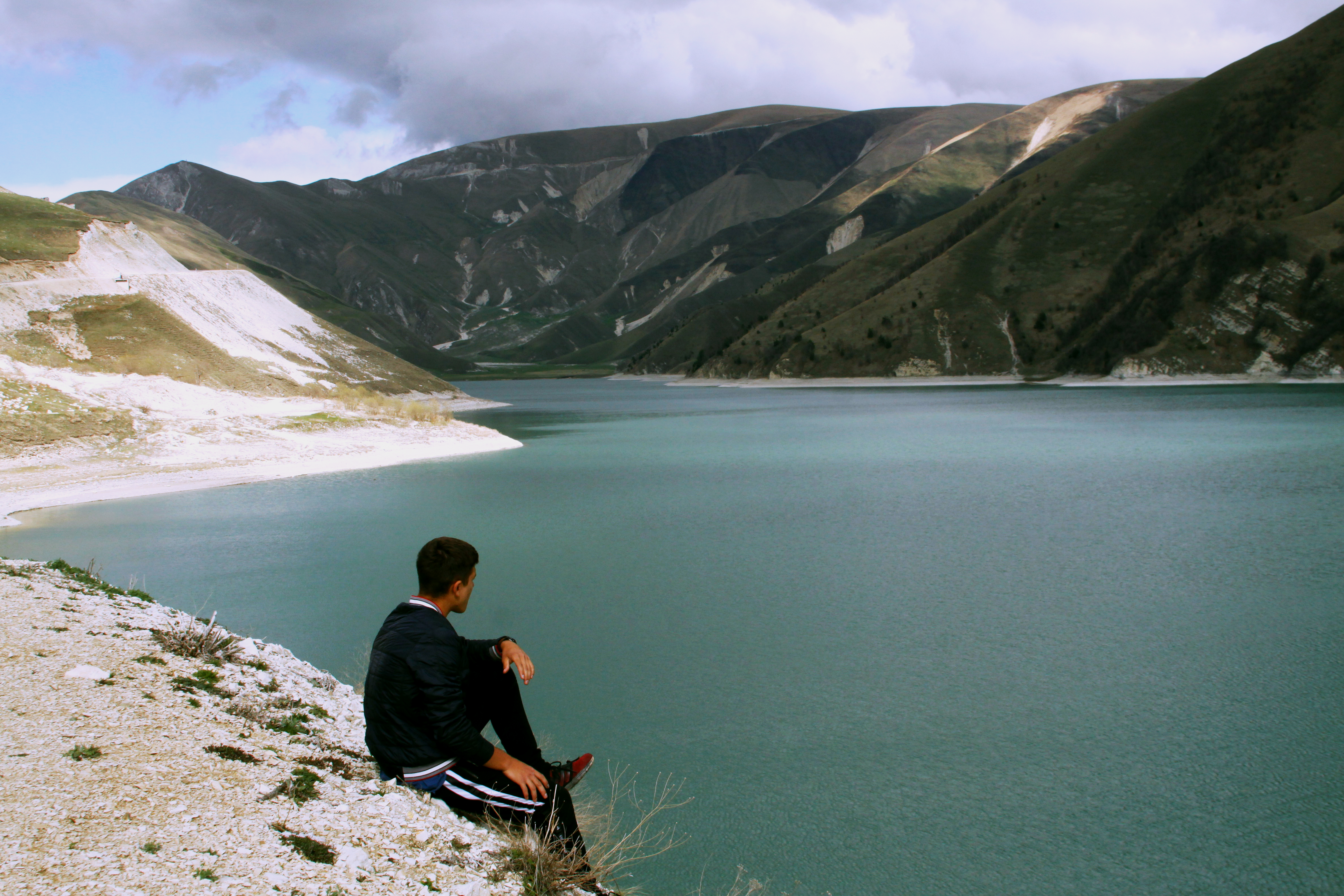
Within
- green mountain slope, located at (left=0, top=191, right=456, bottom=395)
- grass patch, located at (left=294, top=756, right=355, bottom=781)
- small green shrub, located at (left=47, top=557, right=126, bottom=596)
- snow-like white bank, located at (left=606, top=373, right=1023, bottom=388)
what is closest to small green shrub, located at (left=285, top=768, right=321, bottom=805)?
grass patch, located at (left=294, top=756, right=355, bottom=781)

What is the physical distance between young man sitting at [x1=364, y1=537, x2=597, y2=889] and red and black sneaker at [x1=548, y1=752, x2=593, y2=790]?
17mm

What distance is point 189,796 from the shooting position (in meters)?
4.89

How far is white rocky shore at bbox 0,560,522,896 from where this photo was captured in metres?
4.20

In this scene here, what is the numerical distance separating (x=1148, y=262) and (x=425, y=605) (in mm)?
107640

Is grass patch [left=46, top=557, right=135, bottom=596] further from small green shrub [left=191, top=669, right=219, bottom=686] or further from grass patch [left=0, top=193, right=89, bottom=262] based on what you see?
grass patch [left=0, top=193, right=89, bottom=262]

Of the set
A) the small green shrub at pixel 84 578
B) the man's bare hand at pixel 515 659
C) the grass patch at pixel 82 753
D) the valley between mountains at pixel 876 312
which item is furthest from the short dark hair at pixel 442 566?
the valley between mountains at pixel 876 312

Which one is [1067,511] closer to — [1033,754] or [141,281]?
[1033,754]

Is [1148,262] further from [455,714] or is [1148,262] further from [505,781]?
[455,714]

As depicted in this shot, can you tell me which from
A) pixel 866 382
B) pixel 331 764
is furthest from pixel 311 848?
pixel 866 382

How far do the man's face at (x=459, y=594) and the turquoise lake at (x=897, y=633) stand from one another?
3.02 m

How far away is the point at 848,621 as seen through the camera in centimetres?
1330

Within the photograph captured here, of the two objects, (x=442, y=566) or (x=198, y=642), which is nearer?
(x=442, y=566)

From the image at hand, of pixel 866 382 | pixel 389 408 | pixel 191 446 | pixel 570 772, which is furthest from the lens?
pixel 866 382

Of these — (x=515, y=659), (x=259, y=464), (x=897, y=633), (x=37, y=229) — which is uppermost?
(x=37, y=229)
